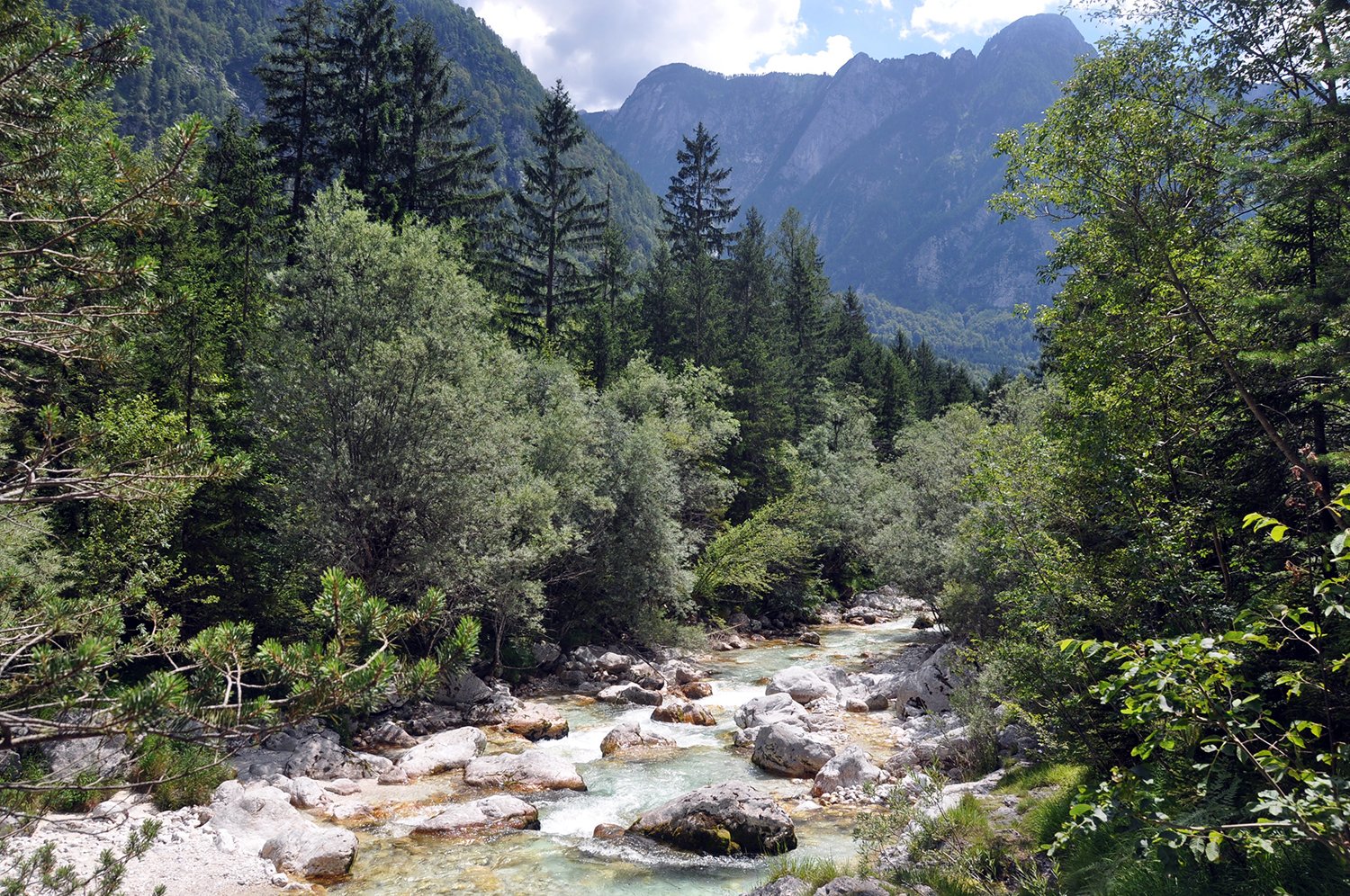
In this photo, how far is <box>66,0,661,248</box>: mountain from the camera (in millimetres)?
124500

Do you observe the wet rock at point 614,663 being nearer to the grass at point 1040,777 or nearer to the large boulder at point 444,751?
the large boulder at point 444,751

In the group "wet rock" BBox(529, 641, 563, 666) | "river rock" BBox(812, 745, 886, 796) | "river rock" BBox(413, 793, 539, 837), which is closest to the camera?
"river rock" BBox(413, 793, 539, 837)

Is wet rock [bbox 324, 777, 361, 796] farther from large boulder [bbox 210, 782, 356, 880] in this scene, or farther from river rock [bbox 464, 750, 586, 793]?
river rock [bbox 464, 750, 586, 793]

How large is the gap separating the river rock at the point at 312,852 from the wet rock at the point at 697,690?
1250 centimetres

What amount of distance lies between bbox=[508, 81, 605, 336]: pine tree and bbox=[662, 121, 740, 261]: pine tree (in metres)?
19.3

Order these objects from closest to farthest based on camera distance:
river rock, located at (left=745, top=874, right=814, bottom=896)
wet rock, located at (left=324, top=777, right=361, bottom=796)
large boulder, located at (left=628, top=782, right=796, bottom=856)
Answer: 1. river rock, located at (left=745, top=874, right=814, bottom=896)
2. large boulder, located at (left=628, top=782, right=796, bottom=856)
3. wet rock, located at (left=324, top=777, right=361, bottom=796)

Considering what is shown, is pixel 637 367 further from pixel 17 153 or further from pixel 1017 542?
pixel 17 153

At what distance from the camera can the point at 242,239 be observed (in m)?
28.0

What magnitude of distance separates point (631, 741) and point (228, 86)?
184 meters

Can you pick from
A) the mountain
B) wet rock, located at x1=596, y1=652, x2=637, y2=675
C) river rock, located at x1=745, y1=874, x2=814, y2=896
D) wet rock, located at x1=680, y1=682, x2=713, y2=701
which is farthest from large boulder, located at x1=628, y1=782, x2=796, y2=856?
the mountain

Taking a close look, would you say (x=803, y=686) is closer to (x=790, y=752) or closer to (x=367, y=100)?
(x=790, y=752)

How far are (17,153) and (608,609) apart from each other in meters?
21.9

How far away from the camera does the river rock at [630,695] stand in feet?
70.9

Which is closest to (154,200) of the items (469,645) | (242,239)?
(469,645)
